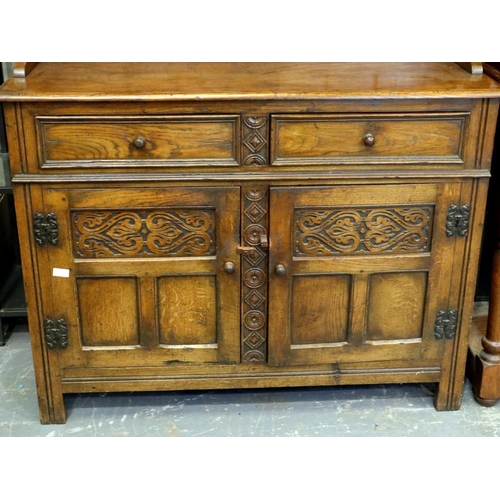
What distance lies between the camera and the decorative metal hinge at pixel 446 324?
2.61 meters

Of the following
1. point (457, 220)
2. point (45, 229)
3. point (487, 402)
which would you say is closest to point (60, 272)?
point (45, 229)

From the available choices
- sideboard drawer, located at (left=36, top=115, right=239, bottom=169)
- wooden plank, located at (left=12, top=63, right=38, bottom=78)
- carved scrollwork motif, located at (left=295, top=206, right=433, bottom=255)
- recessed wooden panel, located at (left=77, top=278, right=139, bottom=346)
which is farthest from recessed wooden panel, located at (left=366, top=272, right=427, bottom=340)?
wooden plank, located at (left=12, top=63, right=38, bottom=78)

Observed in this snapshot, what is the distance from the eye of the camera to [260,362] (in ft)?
8.67

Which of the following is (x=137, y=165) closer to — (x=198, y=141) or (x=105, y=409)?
(x=198, y=141)

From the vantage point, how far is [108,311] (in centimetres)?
254

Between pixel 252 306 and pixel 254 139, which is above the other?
pixel 254 139

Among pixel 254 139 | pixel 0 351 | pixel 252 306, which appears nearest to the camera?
pixel 254 139

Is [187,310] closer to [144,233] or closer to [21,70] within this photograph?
[144,233]

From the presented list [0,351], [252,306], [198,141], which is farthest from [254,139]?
[0,351]

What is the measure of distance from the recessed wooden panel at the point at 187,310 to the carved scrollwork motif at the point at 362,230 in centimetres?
33

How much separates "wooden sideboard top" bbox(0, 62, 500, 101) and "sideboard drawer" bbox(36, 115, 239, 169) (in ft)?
0.24

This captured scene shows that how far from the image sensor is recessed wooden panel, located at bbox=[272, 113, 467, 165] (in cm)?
233

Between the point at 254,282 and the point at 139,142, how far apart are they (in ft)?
1.92

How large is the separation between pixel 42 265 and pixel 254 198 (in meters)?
0.70
